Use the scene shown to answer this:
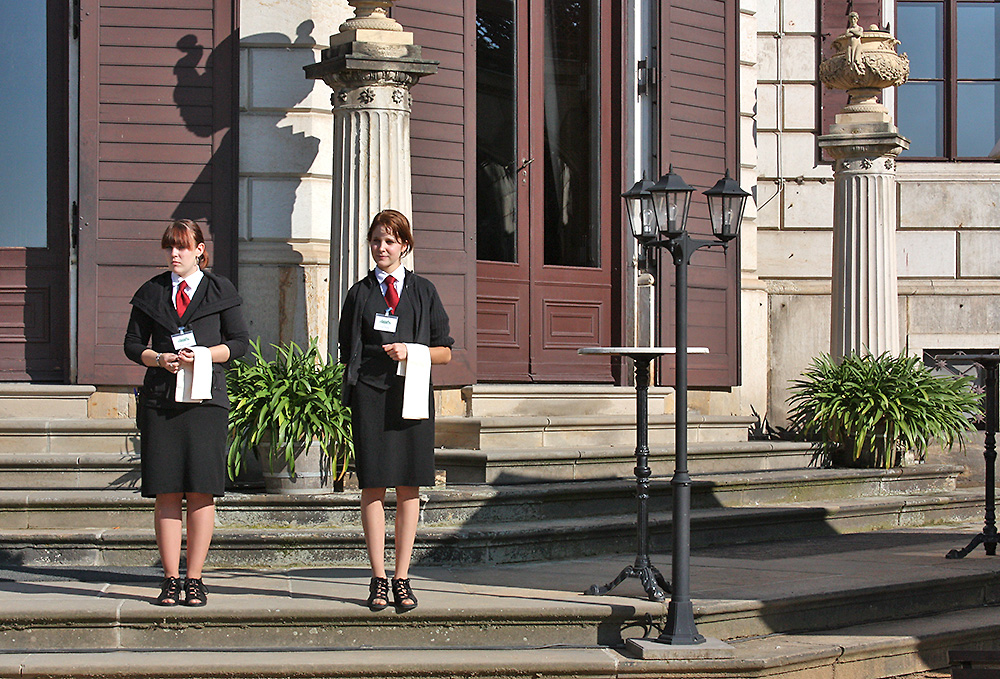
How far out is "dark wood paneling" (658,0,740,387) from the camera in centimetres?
1207

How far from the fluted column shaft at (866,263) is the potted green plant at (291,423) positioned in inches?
227

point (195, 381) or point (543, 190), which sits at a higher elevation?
point (543, 190)

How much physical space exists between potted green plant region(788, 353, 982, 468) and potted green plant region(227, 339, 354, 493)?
4966 millimetres

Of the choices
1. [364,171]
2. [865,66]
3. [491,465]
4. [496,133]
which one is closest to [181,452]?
[491,465]

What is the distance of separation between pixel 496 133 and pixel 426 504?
15.3 feet

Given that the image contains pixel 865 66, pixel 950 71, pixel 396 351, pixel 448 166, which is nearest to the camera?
pixel 396 351

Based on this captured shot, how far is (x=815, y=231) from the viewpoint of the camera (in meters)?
14.1

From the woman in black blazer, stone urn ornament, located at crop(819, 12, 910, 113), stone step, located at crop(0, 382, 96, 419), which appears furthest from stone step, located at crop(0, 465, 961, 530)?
stone urn ornament, located at crop(819, 12, 910, 113)

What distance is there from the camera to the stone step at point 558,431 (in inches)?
389

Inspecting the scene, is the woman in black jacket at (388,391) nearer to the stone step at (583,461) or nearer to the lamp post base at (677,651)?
the lamp post base at (677,651)

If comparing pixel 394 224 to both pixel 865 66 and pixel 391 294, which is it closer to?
pixel 391 294

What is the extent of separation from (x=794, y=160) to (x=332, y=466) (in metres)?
7.91

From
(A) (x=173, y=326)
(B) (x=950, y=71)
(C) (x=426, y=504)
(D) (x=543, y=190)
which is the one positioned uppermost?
(B) (x=950, y=71)

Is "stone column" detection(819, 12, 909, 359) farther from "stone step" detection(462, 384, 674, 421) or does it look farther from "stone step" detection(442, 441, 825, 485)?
"stone step" detection(462, 384, 674, 421)
